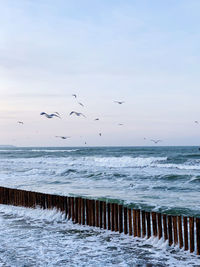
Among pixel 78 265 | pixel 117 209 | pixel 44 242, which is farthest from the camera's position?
pixel 117 209

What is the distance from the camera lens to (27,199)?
1513cm

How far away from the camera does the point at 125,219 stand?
10477mm

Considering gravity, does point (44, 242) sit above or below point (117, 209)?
below

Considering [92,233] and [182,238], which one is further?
[92,233]

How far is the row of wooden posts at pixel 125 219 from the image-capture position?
8.73 meters

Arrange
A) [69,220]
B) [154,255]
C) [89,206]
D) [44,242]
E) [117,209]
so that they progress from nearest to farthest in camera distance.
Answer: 1. [154,255]
2. [44,242]
3. [117,209]
4. [89,206]
5. [69,220]

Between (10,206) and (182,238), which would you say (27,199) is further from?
(182,238)

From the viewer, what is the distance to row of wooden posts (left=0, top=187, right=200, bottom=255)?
8734 mm

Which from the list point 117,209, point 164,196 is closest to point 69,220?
point 117,209

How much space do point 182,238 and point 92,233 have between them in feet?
10.0

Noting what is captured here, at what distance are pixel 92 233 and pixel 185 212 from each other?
5.41 m

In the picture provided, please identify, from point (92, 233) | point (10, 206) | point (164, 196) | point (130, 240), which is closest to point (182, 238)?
point (130, 240)

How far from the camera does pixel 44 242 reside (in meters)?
9.81

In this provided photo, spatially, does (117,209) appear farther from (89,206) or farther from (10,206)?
(10,206)
